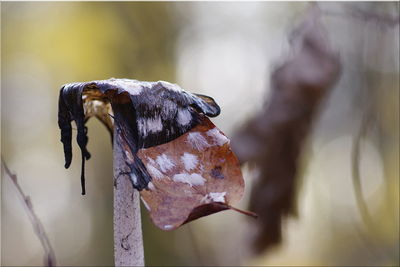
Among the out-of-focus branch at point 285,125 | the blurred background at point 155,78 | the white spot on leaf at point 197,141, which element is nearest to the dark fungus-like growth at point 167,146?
the white spot on leaf at point 197,141

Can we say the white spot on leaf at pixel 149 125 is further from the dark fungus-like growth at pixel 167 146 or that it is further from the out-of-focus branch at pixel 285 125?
the out-of-focus branch at pixel 285 125

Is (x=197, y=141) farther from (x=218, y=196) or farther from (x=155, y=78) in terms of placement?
(x=155, y=78)

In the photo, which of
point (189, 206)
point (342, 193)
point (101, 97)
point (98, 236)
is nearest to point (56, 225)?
point (98, 236)

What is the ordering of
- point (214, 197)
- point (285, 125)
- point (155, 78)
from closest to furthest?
point (214, 197)
point (285, 125)
point (155, 78)

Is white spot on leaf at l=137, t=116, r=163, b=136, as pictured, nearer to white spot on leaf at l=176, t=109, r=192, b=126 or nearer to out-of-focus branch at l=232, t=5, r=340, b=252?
white spot on leaf at l=176, t=109, r=192, b=126

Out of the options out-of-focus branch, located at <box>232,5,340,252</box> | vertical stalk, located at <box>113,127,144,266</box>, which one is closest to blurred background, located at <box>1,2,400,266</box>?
out-of-focus branch, located at <box>232,5,340,252</box>

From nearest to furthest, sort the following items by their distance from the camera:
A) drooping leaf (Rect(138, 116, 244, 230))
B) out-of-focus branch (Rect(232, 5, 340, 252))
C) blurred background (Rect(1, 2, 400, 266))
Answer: drooping leaf (Rect(138, 116, 244, 230))
out-of-focus branch (Rect(232, 5, 340, 252))
blurred background (Rect(1, 2, 400, 266))

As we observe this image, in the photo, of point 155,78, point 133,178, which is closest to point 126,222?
point 133,178
